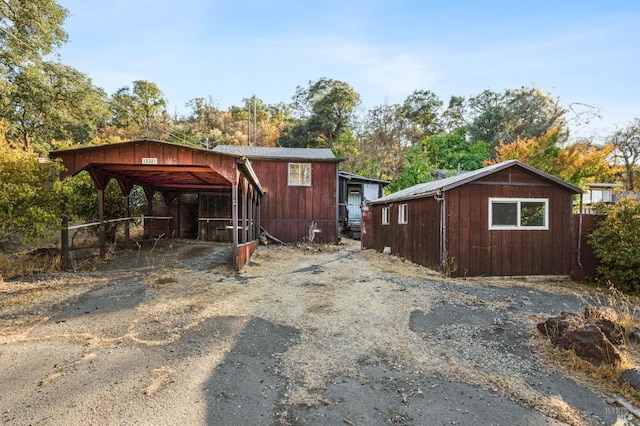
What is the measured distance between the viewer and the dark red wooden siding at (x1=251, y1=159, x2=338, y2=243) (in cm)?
1380

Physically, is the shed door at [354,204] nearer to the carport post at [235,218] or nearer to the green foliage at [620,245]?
the carport post at [235,218]

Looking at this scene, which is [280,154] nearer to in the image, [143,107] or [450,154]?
[450,154]

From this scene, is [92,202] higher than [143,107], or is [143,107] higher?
[143,107]

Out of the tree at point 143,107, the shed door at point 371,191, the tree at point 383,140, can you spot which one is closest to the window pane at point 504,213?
the shed door at point 371,191

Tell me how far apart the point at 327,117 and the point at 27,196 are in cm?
2386

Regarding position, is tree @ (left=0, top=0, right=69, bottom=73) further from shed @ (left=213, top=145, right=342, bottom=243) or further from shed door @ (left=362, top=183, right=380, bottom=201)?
shed door @ (left=362, top=183, right=380, bottom=201)

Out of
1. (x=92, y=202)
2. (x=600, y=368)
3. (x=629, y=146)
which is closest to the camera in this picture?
(x=600, y=368)

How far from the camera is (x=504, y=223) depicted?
779 cm

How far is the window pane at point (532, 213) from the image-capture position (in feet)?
25.7

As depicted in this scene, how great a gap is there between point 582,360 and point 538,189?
542cm

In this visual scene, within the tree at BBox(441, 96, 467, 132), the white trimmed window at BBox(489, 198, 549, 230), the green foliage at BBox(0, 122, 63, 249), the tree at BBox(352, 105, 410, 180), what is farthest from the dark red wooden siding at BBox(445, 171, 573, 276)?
the tree at BBox(441, 96, 467, 132)

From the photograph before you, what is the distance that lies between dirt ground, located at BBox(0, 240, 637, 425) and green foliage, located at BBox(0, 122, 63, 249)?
3.48 ft

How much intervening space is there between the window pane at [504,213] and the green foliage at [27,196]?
30.8ft

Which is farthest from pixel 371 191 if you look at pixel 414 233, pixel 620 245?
pixel 620 245
